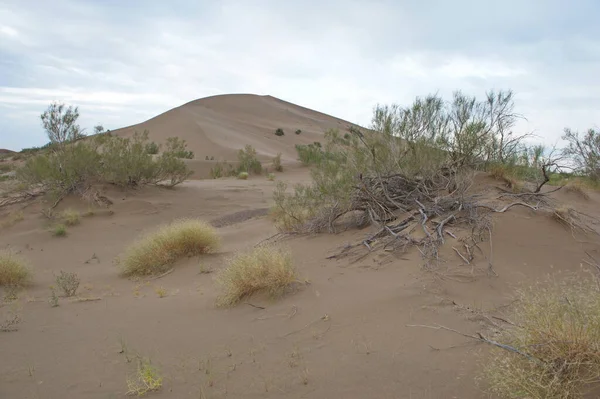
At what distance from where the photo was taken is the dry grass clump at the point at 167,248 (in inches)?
324

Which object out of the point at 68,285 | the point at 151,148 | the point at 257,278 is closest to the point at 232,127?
the point at 151,148

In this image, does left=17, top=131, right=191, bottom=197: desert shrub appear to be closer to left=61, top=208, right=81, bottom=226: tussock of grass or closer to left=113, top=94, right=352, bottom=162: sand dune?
left=61, top=208, right=81, bottom=226: tussock of grass

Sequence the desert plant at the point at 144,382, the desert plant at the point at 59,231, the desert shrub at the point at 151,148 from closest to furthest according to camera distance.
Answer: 1. the desert plant at the point at 144,382
2. the desert plant at the point at 59,231
3. the desert shrub at the point at 151,148

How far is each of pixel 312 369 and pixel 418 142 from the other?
5.95 m

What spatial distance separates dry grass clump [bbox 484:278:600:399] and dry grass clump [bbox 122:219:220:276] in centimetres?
653

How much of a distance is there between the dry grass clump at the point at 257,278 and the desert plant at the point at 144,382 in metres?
1.87

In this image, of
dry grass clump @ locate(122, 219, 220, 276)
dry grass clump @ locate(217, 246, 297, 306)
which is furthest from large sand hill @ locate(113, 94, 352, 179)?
dry grass clump @ locate(217, 246, 297, 306)

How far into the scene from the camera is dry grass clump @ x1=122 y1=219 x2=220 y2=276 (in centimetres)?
824

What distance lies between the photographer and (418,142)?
8.71 metres

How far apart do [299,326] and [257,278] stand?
3.85ft

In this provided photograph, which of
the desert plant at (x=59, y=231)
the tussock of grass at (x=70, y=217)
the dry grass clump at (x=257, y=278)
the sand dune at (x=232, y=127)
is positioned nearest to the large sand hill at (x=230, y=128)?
the sand dune at (x=232, y=127)

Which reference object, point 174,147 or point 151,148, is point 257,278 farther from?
point 151,148

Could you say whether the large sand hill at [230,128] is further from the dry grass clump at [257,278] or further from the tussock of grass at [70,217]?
the dry grass clump at [257,278]

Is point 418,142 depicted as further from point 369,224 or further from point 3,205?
point 3,205
